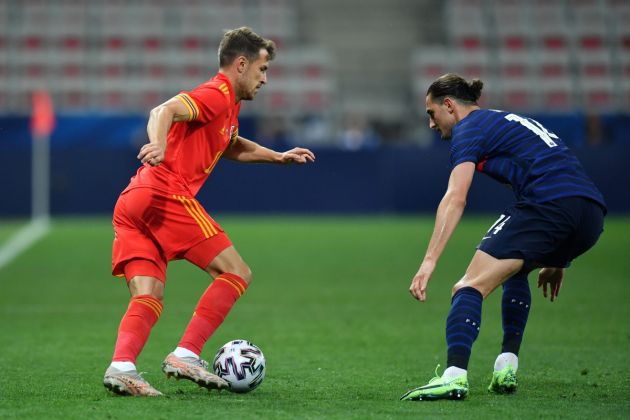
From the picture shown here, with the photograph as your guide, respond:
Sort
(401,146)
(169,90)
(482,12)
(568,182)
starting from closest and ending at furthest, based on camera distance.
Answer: (568,182) < (401,146) < (169,90) < (482,12)

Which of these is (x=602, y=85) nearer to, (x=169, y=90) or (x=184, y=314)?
(x=169, y=90)

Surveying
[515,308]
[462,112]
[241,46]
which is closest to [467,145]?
[462,112]

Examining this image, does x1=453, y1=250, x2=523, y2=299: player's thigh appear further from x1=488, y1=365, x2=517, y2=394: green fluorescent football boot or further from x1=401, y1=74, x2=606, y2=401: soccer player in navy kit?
x1=488, y1=365, x2=517, y2=394: green fluorescent football boot

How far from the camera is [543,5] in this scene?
2936 centimetres

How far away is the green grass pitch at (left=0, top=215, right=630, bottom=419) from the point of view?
5355 mm

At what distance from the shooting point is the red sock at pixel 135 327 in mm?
5535

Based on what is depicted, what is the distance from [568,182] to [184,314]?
516cm

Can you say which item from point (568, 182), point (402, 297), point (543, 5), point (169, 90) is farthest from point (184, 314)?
point (543, 5)

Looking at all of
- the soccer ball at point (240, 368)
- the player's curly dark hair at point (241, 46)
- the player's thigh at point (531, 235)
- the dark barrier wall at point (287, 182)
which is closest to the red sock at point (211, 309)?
the soccer ball at point (240, 368)

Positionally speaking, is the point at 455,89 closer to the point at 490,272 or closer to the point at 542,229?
the point at 542,229

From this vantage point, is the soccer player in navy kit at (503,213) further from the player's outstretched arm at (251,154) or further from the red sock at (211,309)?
the player's outstretched arm at (251,154)

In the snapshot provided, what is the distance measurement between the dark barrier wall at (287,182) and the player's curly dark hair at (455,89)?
16942 millimetres

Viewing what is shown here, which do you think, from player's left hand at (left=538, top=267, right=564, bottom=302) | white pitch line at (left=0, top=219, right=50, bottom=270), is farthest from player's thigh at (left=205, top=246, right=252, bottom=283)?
white pitch line at (left=0, top=219, right=50, bottom=270)

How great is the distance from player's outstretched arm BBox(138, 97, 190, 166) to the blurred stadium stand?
1898 cm
